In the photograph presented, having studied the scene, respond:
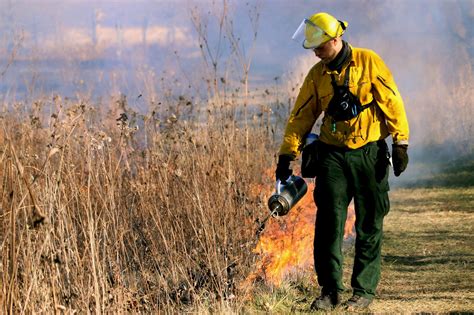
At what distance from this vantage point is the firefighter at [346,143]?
6.20 meters

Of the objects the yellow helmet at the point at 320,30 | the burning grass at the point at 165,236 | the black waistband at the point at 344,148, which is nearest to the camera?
the burning grass at the point at 165,236

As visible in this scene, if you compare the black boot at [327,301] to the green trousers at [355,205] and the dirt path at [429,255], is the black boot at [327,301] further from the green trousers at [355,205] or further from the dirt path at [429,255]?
the dirt path at [429,255]

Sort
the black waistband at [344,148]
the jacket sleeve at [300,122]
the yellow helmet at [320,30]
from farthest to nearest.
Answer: the jacket sleeve at [300,122], the black waistband at [344,148], the yellow helmet at [320,30]

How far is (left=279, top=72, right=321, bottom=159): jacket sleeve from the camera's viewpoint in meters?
6.50

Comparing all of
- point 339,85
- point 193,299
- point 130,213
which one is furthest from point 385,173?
point 130,213

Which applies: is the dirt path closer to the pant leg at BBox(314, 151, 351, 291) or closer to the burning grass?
the burning grass

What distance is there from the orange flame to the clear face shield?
68.7 inches

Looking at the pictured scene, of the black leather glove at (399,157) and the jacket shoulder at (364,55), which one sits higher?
the jacket shoulder at (364,55)

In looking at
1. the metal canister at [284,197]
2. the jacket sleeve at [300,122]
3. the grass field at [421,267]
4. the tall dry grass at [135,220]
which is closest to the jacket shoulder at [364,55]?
the jacket sleeve at [300,122]

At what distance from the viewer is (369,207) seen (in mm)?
6441

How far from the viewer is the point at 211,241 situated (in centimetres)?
656

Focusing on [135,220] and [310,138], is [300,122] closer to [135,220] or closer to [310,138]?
[310,138]

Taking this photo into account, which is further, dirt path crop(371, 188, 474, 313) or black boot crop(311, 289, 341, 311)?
dirt path crop(371, 188, 474, 313)

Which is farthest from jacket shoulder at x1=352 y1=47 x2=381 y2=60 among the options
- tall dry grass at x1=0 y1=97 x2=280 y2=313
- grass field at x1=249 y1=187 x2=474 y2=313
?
grass field at x1=249 y1=187 x2=474 y2=313
